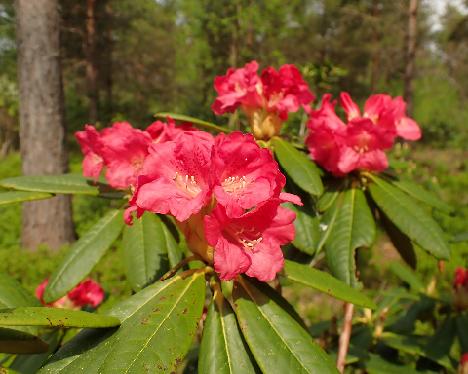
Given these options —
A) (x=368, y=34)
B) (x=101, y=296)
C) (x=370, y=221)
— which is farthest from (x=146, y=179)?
(x=368, y=34)

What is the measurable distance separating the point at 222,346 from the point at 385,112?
0.76 meters

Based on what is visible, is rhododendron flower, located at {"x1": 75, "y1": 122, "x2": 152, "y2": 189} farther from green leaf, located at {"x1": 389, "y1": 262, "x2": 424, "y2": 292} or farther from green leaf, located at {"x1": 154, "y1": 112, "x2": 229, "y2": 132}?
green leaf, located at {"x1": 389, "y1": 262, "x2": 424, "y2": 292}

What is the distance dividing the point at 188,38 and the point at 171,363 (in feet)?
40.6

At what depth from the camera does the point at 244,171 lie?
750 mm

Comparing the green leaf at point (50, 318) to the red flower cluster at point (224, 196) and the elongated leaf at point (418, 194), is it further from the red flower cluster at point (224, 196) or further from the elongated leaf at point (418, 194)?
the elongated leaf at point (418, 194)

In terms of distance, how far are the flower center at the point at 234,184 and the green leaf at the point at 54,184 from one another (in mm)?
520

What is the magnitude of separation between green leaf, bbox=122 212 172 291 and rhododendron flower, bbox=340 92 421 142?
59cm

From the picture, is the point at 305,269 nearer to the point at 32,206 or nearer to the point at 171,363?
the point at 171,363

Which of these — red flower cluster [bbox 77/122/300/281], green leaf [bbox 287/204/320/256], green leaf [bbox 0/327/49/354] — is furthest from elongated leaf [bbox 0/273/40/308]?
green leaf [bbox 287/204/320/256]

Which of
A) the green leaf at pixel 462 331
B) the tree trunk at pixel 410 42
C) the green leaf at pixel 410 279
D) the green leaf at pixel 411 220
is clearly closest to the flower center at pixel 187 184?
the green leaf at pixel 411 220

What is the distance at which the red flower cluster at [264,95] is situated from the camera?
121 cm

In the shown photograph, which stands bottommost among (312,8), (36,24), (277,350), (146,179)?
(277,350)

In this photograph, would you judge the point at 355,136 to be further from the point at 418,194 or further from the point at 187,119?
the point at 187,119

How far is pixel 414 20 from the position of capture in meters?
9.38
